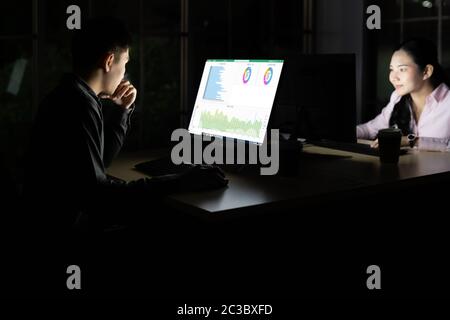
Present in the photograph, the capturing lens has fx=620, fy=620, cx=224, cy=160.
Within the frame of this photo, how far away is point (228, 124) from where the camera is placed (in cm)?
245

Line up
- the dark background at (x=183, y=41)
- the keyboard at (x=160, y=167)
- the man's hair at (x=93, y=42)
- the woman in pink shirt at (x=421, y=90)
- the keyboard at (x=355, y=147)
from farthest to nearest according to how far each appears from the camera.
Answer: the woman in pink shirt at (x=421, y=90) < the dark background at (x=183, y=41) < the keyboard at (x=355, y=147) < the keyboard at (x=160, y=167) < the man's hair at (x=93, y=42)

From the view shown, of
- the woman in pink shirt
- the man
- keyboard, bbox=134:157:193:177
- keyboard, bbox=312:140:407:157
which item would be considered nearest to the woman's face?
the woman in pink shirt

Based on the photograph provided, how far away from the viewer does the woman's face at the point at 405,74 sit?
→ 3.04 metres

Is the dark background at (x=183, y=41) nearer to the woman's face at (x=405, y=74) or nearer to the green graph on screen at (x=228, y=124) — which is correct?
the green graph on screen at (x=228, y=124)

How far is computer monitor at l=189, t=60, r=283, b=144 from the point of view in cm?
231

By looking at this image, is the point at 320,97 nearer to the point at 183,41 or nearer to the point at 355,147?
the point at 355,147

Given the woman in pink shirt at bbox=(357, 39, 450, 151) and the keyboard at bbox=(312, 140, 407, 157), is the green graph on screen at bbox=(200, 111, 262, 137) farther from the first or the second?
the woman in pink shirt at bbox=(357, 39, 450, 151)

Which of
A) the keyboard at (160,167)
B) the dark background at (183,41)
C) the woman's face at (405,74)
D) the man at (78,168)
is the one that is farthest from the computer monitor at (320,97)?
the man at (78,168)

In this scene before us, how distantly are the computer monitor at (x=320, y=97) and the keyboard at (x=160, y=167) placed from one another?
454mm

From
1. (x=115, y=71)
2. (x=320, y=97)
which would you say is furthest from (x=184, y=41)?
(x=115, y=71)

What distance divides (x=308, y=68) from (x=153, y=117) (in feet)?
3.52

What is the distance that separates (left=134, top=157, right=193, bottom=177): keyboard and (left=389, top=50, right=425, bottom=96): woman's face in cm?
132

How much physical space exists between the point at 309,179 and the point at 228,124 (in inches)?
18.0

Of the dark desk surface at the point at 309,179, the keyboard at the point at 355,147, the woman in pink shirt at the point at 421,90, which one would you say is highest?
the woman in pink shirt at the point at 421,90
